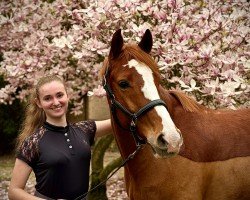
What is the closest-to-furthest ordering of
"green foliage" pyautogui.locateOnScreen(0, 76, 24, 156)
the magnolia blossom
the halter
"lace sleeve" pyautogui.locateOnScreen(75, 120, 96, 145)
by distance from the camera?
the halter
"lace sleeve" pyautogui.locateOnScreen(75, 120, 96, 145)
the magnolia blossom
"green foliage" pyautogui.locateOnScreen(0, 76, 24, 156)

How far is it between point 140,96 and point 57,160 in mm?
701

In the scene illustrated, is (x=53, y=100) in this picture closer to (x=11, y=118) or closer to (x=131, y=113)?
(x=131, y=113)

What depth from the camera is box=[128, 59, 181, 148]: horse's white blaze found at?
2.71m

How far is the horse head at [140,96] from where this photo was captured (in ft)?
9.10

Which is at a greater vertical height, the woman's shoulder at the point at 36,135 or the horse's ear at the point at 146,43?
the horse's ear at the point at 146,43

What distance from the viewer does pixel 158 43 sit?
4.46m

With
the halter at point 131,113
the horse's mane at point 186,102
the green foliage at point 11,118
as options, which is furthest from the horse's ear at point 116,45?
the green foliage at point 11,118

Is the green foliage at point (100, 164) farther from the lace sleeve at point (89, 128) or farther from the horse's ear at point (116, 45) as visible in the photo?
the horse's ear at point (116, 45)

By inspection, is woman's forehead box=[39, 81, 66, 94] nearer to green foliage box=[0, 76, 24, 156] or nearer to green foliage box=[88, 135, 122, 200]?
green foliage box=[88, 135, 122, 200]

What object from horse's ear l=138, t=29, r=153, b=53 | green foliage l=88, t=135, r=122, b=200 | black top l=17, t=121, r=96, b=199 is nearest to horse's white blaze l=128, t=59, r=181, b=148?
horse's ear l=138, t=29, r=153, b=53

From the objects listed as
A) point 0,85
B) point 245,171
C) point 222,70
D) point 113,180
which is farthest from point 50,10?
point 0,85

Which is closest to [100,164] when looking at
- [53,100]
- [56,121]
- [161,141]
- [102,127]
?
[102,127]

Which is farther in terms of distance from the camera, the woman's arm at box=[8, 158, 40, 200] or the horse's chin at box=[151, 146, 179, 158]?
the woman's arm at box=[8, 158, 40, 200]

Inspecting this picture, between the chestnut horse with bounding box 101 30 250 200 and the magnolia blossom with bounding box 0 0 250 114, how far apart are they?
2.71 ft
